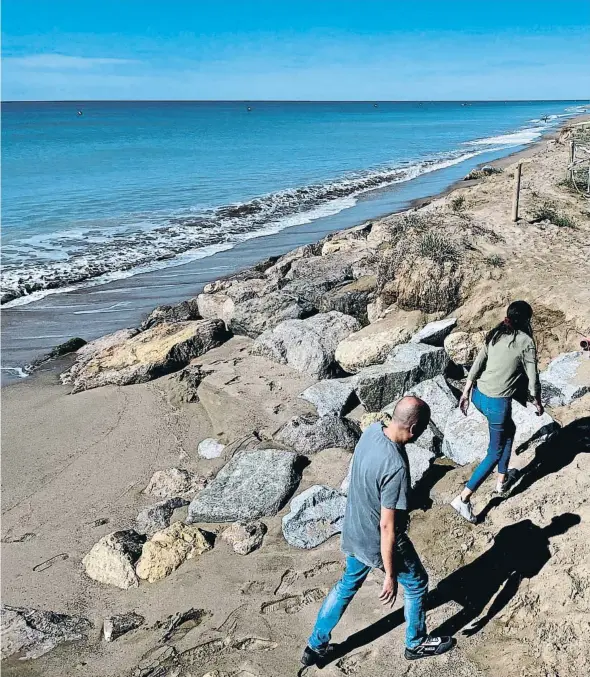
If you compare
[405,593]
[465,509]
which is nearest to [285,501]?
[465,509]

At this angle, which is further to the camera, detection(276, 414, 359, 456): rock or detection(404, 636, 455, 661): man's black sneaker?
detection(276, 414, 359, 456): rock

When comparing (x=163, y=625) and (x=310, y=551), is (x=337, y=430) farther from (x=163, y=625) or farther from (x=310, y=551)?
(x=163, y=625)

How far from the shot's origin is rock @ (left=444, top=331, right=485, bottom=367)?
26.1ft

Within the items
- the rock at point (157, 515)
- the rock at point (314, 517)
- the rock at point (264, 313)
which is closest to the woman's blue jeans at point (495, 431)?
the rock at point (314, 517)

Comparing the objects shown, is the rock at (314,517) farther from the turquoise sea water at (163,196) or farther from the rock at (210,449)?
the turquoise sea water at (163,196)

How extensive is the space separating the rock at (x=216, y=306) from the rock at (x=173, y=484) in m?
→ 4.47

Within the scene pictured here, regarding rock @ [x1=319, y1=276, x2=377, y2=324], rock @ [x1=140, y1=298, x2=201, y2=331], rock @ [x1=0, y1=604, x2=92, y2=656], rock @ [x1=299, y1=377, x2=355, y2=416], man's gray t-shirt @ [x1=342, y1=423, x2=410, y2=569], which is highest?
man's gray t-shirt @ [x1=342, y1=423, x2=410, y2=569]

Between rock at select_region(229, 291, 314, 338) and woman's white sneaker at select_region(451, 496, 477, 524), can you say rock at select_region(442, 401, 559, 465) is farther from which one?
rock at select_region(229, 291, 314, 338)

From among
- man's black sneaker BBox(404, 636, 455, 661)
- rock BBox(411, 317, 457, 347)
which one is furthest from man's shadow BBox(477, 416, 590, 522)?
rock BBox(411, 317, 457, 347)

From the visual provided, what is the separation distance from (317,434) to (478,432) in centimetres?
159

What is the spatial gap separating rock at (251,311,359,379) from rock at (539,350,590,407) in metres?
2.69

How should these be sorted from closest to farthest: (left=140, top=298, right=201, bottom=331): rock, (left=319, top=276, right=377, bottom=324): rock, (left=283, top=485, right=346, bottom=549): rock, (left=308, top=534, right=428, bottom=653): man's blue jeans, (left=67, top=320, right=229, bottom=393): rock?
1. (left=308, top=534, right=428, bottom=653): man's blue jeans
2. (left=283, top=485, right=346, bottom=549): rock
3. (left=67, top=320, right=229, bottom=393): rock
4. (left=319, top=276, right=377, bottom=324): rock
5. (left=140, top=298, right=201, bottom=331): rock

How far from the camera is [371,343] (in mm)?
8250

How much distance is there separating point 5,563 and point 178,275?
11.1m
